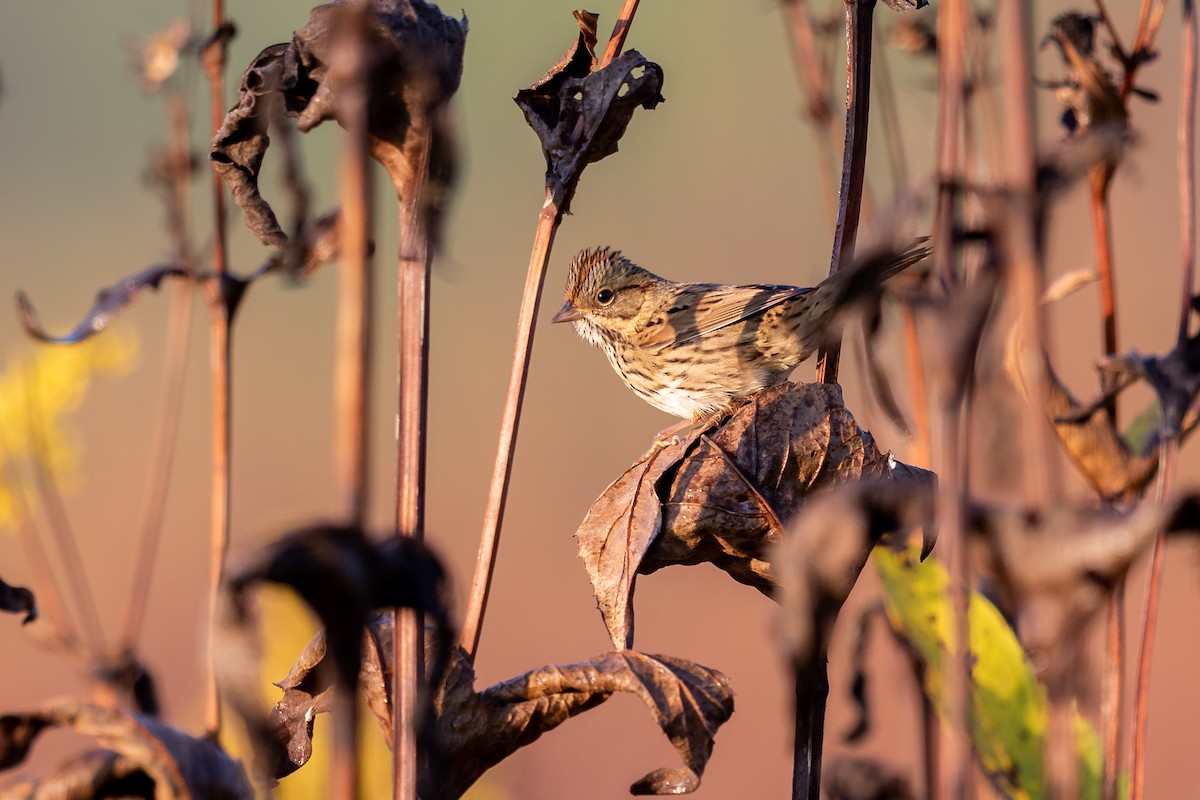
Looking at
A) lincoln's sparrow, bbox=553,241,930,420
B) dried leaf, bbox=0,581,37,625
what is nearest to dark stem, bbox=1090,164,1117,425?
dried leaf, bbox=0,581,37,625

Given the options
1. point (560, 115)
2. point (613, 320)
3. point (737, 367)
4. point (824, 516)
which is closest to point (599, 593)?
point (560, 115)

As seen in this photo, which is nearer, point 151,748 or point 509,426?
point 151,748

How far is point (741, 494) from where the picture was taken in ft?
5.06

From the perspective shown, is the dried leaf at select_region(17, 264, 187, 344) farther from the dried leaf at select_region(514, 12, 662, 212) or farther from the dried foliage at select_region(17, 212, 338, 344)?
the dried leaf at select_region(514, 12, 662, 212)

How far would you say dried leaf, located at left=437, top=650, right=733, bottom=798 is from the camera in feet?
3.98

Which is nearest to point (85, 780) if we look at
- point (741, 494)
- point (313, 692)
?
point (313, 692)

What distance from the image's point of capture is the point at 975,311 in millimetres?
794

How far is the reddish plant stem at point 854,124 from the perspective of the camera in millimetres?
1530

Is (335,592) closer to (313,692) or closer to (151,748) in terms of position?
(151,748)

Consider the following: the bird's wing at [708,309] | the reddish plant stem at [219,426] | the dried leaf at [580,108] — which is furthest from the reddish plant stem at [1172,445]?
the bird's wing at [708,309]

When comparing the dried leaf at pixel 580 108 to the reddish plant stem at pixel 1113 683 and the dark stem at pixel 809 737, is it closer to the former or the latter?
the dark stem at pixel 809 737

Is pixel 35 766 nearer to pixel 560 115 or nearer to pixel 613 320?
pixel 613 320

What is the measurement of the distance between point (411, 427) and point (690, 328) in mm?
2919

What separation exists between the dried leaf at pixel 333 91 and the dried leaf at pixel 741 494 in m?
Result: 0.56
